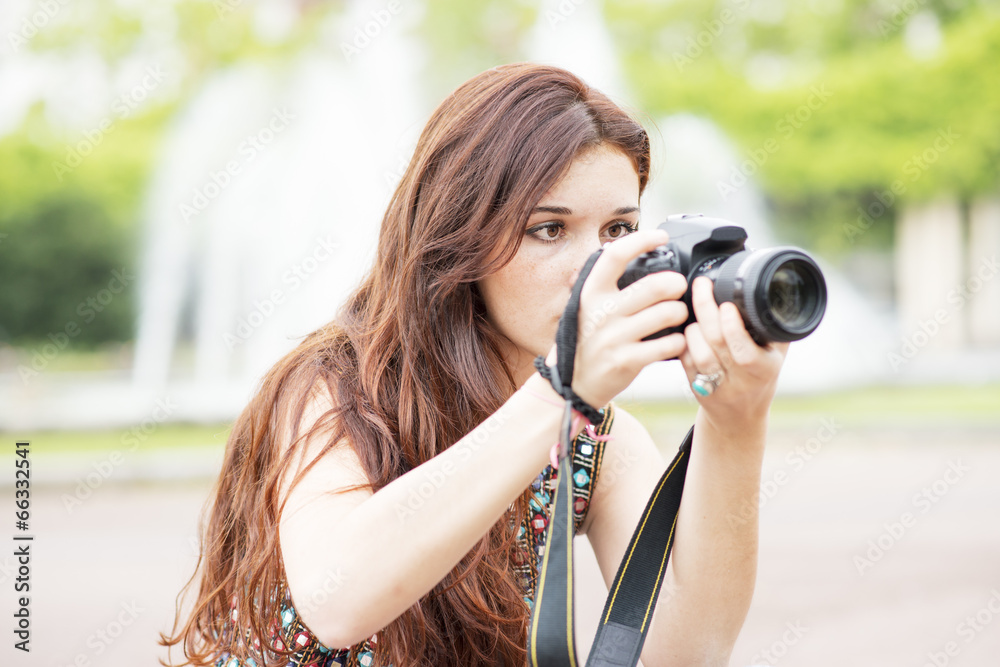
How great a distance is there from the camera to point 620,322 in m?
1.27

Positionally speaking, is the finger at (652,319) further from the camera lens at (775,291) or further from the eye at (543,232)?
the eye at (543,232)

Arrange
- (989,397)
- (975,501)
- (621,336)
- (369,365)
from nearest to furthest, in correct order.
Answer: (621,336) < (369,365) < (975,501) < (989,397)

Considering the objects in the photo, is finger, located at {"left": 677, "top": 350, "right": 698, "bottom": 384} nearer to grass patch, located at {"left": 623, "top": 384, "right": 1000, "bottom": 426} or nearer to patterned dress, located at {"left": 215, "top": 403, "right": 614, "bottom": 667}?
patterned dress, located at {"left": 215, "top": 403, "right": 614, "bottom": 667}

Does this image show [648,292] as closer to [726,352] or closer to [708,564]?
[726,352]

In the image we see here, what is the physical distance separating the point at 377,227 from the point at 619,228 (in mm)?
1965

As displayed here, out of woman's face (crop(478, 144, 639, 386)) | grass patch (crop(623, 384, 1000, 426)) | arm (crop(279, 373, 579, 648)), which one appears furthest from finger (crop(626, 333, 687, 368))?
grass patch (crop(623, 384, 1000, 426))

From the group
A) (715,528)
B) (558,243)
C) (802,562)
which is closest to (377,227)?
(558,243)

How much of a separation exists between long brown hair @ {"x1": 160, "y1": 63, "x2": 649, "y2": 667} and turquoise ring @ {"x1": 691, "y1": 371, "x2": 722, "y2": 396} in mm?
483

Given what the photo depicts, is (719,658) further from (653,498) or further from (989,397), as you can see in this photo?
→ (989,397)

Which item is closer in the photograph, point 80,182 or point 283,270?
point 283,270

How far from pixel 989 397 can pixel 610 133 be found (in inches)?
438

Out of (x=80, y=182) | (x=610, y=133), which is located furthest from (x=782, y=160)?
(x=610, y=133)

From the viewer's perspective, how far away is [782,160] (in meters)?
16.5

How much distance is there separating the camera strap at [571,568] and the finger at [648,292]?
0.07 metres
